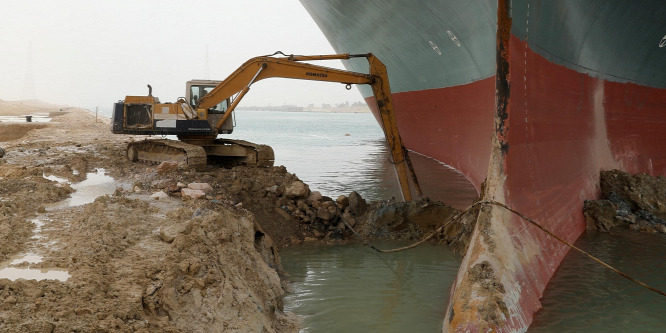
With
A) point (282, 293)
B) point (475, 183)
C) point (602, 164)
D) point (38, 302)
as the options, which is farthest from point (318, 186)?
point (38, 302)

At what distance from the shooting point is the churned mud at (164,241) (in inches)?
130

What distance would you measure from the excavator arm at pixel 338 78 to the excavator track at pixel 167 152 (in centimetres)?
120

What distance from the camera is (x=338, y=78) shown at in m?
8.86

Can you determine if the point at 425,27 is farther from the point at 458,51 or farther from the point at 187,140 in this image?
the point at 187,140

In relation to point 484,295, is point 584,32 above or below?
above

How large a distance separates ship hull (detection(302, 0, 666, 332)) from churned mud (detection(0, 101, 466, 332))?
1560 millimetres

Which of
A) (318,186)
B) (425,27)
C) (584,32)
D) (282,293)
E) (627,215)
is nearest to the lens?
(282,293)

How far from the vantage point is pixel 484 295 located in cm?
439

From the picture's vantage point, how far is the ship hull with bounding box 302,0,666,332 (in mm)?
5016

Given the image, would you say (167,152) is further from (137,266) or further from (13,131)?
(13,131)

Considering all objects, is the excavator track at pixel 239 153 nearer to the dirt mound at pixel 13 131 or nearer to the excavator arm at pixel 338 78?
the excavator arm at pixel 338 78

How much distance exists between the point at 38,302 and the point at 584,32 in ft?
24.6

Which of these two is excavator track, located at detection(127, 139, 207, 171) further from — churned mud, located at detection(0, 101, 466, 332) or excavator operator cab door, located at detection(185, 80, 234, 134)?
excavator operator cab door, located at detection(185, 80, 234, 134)

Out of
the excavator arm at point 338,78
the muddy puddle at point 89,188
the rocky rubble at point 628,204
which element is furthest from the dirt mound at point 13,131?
the rocky rubble at point 628,204
